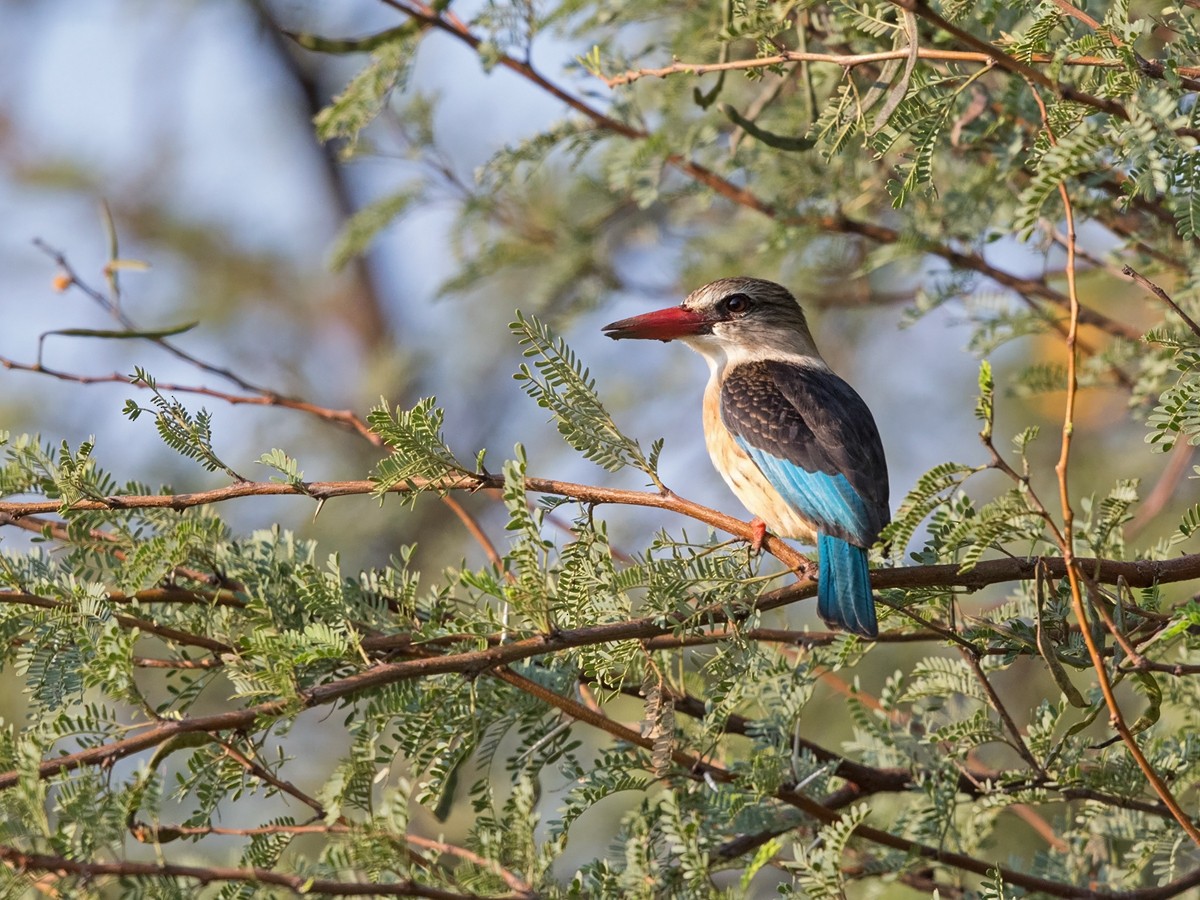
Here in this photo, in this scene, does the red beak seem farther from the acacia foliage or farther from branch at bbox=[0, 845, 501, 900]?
branch at bbox=[0, 845, 501, 900]

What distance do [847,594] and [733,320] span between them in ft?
5.26

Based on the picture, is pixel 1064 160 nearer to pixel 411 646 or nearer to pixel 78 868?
Result: pixel 411 646

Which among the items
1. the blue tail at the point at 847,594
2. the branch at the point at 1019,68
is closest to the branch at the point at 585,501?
the blue tail at the point at 847,594

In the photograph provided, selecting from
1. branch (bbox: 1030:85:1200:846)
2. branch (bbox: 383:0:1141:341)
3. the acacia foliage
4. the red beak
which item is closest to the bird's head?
the red beak

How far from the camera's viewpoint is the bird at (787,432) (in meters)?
2.54

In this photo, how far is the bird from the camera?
2.54 m

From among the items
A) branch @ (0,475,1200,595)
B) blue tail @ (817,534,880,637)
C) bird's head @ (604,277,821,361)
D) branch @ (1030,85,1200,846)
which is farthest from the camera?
bird's head @ (604,277,821,361)

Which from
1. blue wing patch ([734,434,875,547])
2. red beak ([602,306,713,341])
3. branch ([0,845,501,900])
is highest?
red beak ([602,306,713,341])

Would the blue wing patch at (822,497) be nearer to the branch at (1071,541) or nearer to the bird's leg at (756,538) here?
the bird's leg at (756,538)

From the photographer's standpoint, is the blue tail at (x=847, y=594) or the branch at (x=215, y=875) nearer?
the branch at (x=215, y=875)

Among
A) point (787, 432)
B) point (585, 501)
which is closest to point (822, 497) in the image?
point (787, 432)

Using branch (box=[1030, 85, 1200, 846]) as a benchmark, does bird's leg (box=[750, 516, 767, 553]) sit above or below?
above

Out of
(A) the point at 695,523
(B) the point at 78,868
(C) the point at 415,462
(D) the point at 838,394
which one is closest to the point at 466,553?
(D) the point at 838,394

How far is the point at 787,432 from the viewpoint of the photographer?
10.3 ft
